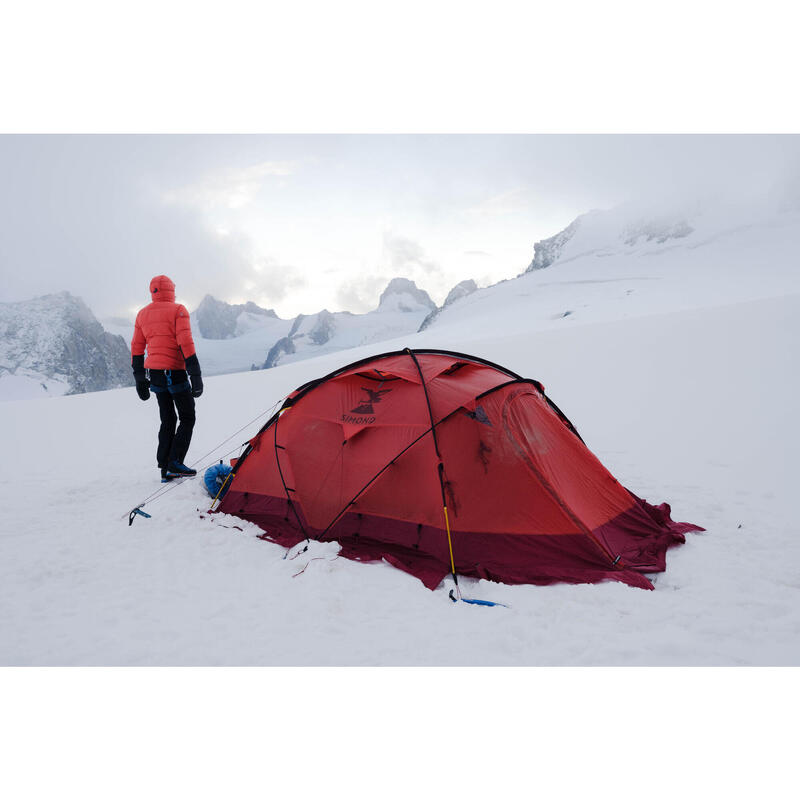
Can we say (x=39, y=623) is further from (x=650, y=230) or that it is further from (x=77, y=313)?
(x=77, y=313)

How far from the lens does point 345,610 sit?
3.60 meters

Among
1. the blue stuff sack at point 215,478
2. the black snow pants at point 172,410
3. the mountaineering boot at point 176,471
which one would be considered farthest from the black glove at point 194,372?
the mountaineering boot at point 176,471

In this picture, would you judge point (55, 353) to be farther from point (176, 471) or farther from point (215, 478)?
point (215, 478)

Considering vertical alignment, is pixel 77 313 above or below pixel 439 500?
above

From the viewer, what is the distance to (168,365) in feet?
20.5

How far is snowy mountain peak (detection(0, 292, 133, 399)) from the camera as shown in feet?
523

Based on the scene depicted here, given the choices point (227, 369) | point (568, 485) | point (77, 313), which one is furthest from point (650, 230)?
point (77, 313)

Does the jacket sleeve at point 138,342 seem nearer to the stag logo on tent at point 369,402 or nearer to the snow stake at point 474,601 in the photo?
the stag logo on tent at point 369,402

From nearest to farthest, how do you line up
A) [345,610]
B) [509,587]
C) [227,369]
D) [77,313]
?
[345,610] < [509,587] < [227,369] < [77,313]

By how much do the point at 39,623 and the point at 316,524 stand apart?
2.29 meters

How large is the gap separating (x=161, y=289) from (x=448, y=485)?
4791 millimetres

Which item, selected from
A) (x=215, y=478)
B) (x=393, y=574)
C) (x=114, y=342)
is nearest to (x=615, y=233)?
(x=215, y=478)

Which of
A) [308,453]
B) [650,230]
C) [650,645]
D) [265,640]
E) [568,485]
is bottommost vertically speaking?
[650,645]

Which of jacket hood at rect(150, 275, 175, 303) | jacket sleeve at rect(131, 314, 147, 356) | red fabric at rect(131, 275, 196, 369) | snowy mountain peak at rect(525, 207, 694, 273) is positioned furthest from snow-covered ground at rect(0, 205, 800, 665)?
snowy mountain peak at rect(525, 207, 694, 273)
